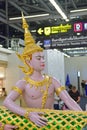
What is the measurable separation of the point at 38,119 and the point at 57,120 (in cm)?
12

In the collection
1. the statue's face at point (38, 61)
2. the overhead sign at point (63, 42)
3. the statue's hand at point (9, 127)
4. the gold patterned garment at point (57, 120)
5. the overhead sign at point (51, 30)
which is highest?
the overhead sign at point (51, 30)

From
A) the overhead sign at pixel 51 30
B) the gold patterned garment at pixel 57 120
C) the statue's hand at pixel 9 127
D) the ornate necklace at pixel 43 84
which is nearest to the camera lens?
the gold patterned garment at pixel 57 120

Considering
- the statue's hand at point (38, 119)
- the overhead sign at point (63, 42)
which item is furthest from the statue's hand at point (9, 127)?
the overhead sign at point (63, 42)

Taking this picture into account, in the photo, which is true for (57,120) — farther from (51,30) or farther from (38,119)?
(51,30)

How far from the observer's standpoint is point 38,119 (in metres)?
1.80

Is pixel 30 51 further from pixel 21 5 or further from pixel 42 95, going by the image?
pixel 21 5

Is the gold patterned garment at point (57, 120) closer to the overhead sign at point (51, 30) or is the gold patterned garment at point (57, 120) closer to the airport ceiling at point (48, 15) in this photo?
the airport ceiling at point (48, 15)

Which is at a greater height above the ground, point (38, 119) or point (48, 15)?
point (48, 15)

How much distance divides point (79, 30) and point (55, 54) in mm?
1349

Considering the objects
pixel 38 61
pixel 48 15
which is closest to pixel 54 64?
pixel 48 15

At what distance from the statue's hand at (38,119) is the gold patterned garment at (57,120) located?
0.08 feet

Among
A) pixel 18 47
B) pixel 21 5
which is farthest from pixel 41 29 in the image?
pixel 21 5

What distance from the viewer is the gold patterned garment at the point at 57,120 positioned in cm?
174

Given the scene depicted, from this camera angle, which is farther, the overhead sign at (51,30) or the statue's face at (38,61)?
the overhead sign at (51,30)
